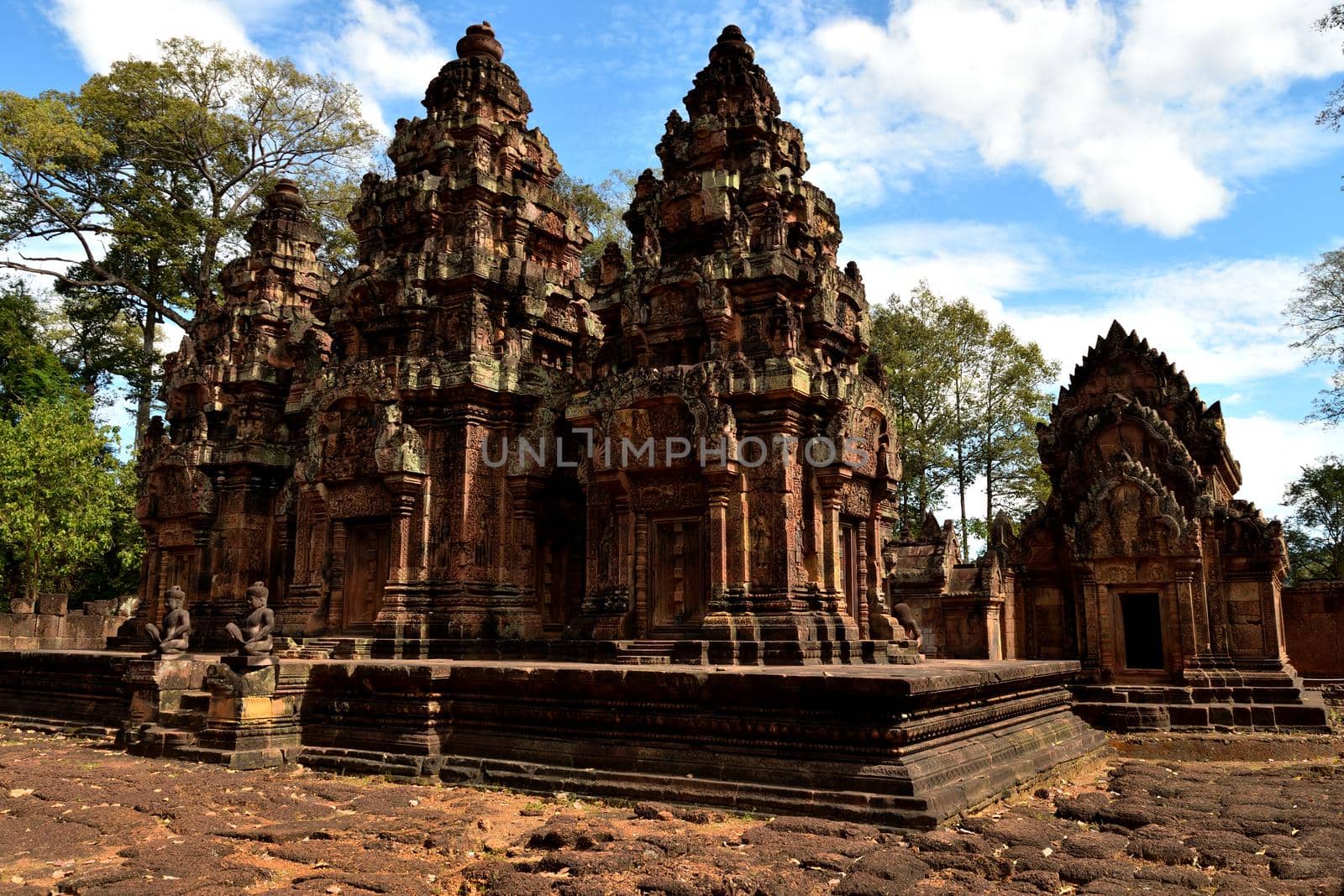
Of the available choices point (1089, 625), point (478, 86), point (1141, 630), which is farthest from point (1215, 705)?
point (478, 86)

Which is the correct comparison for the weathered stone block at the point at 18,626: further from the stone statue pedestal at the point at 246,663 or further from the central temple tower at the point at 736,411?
the central temple tower at the point at 736,411

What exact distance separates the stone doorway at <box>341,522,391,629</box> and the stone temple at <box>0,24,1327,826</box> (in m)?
0.05

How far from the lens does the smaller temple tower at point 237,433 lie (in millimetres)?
17031

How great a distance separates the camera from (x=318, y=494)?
48.5 ft

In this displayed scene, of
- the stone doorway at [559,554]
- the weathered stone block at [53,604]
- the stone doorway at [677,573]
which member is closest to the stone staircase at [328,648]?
the stone doorway at [559,554]


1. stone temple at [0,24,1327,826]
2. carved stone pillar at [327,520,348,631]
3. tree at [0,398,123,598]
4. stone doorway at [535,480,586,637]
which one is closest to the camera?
stone temple at [0,24,1327,826]

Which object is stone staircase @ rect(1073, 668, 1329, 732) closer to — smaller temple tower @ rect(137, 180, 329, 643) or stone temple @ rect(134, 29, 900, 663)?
stone temple @ rect(134, 29, 900, 663)

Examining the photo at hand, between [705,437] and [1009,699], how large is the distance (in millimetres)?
4271

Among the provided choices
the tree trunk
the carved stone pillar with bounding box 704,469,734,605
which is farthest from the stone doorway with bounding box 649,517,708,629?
the tree trunk

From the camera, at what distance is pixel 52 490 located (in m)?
25.2

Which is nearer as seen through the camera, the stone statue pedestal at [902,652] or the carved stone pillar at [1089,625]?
the stone statue pedestal at [902,652]

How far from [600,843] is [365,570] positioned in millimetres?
9076

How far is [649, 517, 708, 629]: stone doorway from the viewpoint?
11789 mm

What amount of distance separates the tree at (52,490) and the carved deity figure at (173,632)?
16000 mm
